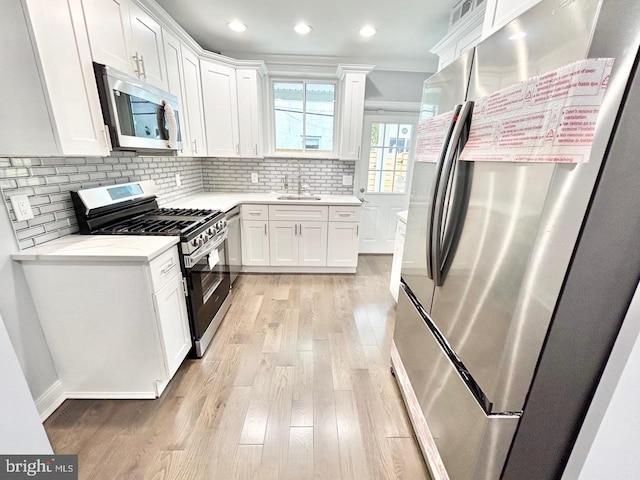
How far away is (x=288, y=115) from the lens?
11.7 feet

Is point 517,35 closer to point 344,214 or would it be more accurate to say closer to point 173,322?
point 173,322

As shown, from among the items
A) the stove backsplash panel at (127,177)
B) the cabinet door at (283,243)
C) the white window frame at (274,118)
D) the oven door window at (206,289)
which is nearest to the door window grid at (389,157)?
the stove backsplash panel at (127,177)

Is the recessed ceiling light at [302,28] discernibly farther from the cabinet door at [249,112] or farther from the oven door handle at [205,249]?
the oven door handle at [205,249]

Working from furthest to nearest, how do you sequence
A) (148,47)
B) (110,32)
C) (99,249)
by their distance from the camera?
(148,47), (110,32), (99,249)

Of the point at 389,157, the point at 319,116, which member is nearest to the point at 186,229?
the point at 319,116

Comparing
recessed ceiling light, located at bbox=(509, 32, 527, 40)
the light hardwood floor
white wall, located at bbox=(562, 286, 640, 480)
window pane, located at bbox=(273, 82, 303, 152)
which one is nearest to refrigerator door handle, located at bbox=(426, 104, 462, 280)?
recessed ceiling light, located at bbox=(509, 32, 527, 40)

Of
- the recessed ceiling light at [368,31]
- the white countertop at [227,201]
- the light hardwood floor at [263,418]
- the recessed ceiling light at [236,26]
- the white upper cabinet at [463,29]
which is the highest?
the recessed ceiling light at [368,31]

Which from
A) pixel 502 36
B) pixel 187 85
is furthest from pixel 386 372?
pixel 187 85

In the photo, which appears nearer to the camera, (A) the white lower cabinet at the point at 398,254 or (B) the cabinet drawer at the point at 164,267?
(B) the cabinet drawer at the point at 164,267

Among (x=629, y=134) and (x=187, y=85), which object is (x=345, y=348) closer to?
(x=629, y=134)

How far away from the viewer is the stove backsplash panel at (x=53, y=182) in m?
1.35

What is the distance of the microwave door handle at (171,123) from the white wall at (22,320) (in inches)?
41.0

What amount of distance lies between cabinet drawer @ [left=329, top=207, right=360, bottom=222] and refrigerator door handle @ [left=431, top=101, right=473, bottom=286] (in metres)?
2.08

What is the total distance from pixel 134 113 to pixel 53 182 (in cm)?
61
